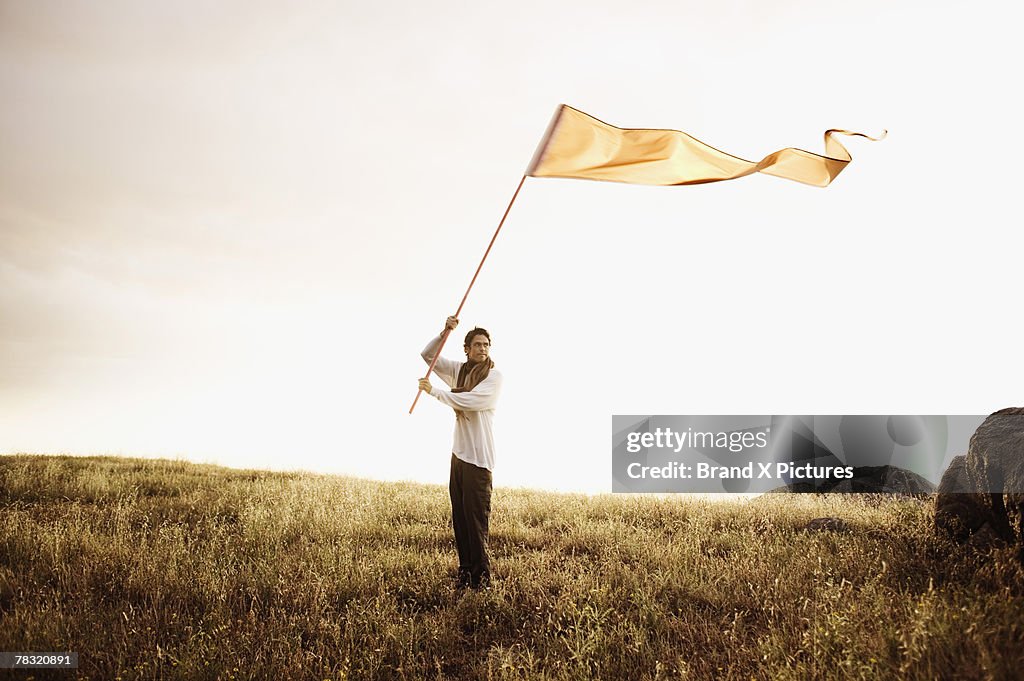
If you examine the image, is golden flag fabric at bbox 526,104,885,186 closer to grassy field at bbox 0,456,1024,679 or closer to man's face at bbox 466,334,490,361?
man's face at bbox 466,334,490,361

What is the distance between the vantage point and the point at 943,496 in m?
7.32

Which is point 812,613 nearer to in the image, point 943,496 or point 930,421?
point 943,496

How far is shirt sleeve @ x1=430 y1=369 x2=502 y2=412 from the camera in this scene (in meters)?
6.59

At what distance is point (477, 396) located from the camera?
6629 mm

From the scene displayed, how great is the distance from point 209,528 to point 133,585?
2.31 m

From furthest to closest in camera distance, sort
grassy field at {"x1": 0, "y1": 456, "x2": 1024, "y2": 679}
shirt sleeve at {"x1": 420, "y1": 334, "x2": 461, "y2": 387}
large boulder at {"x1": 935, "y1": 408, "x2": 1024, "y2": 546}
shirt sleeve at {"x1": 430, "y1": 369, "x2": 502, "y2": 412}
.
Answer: shirt sleeve at {"x1": 420, "y1": 334, "x2": 461, "y2": 387} < shirt sleeve at {"x1": 430, "y1": 369, "x2": 502, "y2": 412} < large boulder at {"x1": 935, "y1": 408, "x2": 1024, "y2": 546} < grassy field at {"x1": 0, "y1": 456, "x2": 1024, "y2": 679}

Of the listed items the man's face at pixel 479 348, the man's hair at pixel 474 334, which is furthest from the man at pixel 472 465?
the man's hair at pixel 474 334

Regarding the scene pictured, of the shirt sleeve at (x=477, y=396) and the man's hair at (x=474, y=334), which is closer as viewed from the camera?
the shirt sleeve at (x=477, y=396)

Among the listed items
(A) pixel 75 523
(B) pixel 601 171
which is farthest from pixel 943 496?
(A) pixel 75 523

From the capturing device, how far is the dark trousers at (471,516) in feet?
21.7

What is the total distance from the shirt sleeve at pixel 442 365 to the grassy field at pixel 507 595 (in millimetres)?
2220

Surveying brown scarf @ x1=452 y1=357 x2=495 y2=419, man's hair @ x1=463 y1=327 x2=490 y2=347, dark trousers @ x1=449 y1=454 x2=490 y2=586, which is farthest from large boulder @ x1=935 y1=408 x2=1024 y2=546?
man's hair @ x1=463 y1=327 x2=490 y2=347

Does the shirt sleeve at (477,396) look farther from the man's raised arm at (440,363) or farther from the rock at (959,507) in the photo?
the rock at (959,507)

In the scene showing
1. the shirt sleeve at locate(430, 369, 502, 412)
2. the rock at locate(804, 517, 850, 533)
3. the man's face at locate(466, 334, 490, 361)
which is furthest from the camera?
the rock at locate(804, 517, 850, 533)
